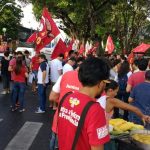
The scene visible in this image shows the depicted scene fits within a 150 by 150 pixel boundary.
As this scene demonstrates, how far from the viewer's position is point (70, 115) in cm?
357

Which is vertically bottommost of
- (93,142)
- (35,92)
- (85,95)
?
(35,92)

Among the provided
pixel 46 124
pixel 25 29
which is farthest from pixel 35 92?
pixel 25 29

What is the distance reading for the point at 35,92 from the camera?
739 inches

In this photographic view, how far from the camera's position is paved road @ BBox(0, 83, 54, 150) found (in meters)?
8.83

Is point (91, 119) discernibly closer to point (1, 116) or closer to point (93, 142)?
point (93, 142)

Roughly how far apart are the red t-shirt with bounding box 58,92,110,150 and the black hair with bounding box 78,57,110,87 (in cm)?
11

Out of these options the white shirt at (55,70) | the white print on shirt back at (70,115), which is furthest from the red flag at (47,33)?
the white print on shirt back at (70,115)

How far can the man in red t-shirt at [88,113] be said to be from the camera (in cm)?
339

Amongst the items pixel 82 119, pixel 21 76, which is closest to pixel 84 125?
pixel 82 119

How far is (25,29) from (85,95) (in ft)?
405

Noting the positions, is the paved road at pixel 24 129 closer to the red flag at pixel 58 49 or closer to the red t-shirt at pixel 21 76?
the red t-shirt at pixel 21 76

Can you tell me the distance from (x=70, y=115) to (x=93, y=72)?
36 cm

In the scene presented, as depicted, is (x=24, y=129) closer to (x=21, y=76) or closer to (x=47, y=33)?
(x=21, y=76)

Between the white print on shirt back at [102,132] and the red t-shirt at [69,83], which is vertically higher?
the red t-shirt at [69,83]
